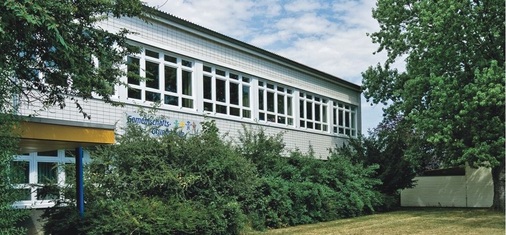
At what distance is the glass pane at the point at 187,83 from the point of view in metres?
21.4

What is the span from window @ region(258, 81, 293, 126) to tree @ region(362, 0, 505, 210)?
5876mm

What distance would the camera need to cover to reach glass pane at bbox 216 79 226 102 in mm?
23078

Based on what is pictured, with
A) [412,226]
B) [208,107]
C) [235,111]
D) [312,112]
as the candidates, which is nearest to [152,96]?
[208,107]

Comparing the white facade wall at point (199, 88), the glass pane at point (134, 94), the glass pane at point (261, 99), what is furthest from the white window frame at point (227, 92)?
the glass pane at point (134, 94)

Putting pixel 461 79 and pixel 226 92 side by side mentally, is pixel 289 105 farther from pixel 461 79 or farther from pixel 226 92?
pixel 461 79

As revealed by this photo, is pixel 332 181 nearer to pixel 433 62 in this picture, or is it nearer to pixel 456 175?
pixel 433 62

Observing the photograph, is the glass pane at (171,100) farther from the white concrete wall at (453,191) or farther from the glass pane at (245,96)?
the white concrete wall at (453,191)

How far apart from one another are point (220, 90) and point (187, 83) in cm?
210

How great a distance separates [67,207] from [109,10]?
520 cm

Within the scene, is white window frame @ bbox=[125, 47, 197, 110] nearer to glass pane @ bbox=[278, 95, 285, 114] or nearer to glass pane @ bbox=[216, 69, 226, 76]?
glass pane @ bbox=[216, 69, 226, 76]

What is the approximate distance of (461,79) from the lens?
22031mm

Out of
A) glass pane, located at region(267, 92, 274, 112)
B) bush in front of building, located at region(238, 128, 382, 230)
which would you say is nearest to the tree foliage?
bush in front of building, located at region(238, 128, 382, 230)

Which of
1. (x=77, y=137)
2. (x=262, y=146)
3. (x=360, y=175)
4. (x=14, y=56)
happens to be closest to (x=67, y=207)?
(x=77, y=137)

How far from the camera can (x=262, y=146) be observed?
20.0m
